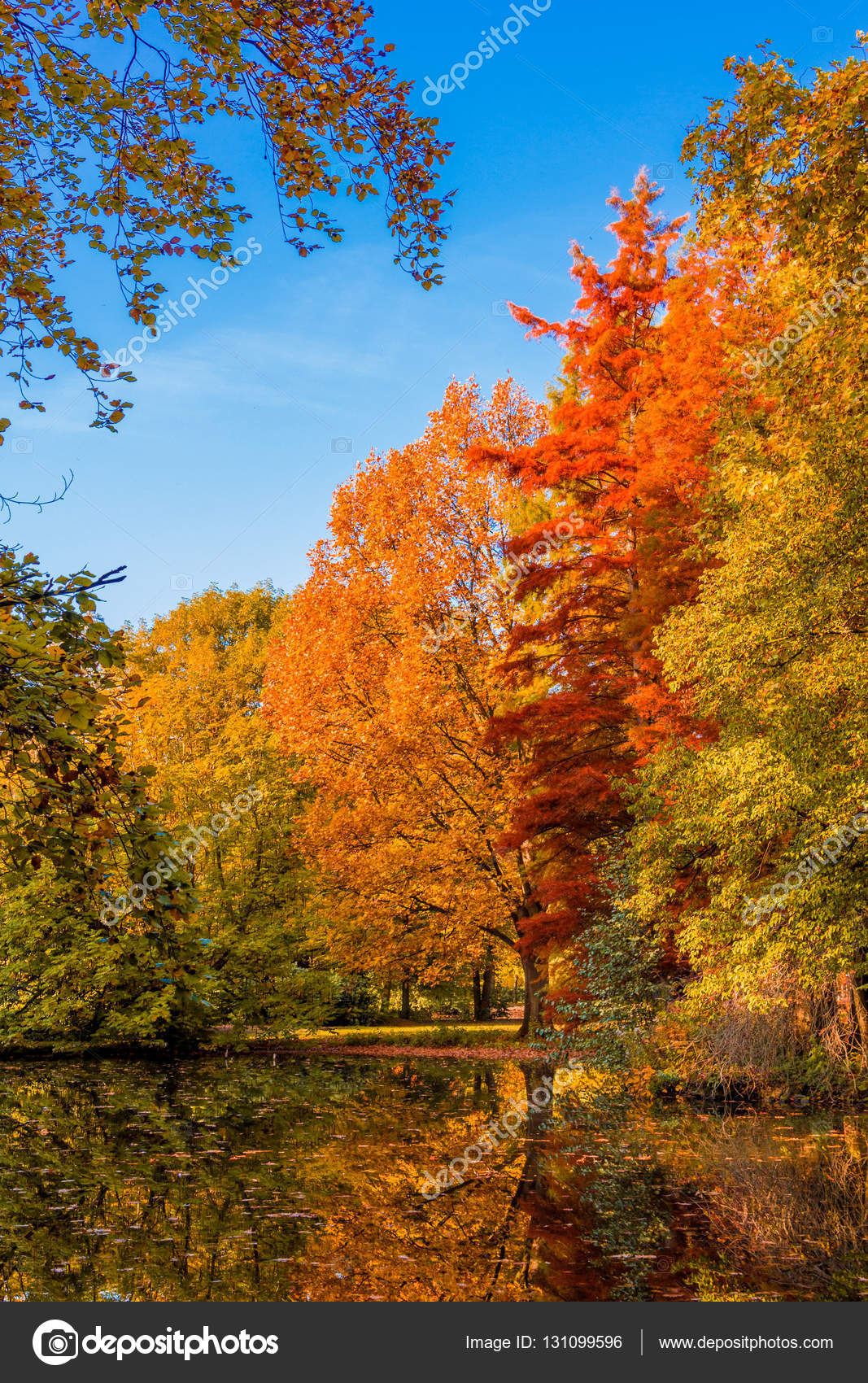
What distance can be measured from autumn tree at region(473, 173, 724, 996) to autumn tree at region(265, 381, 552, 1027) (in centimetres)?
132

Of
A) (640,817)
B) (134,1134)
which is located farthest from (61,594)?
(640,817)

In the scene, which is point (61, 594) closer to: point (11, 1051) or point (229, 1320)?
point (229, 1320)

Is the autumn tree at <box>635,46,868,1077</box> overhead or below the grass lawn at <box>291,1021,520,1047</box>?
overhead

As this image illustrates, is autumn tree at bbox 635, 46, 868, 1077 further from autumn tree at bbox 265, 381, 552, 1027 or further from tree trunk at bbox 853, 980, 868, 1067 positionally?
A: autumn tree at bbox 265, 381, 552, 1027

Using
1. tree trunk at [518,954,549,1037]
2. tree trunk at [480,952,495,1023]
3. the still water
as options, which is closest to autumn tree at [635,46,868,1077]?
the still water

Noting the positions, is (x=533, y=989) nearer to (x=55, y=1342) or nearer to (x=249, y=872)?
(x=249, y=872)

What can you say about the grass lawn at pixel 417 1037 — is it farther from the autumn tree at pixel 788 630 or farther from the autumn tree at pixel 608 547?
the autumn tree at pixel 788 630

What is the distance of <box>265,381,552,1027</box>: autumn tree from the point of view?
20656 millimetres

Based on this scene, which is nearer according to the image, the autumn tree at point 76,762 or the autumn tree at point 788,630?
the autumn tree at point 76,762

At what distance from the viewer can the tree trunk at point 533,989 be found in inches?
886

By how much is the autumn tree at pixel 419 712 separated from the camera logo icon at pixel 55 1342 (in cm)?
1499

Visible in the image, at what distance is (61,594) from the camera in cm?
392

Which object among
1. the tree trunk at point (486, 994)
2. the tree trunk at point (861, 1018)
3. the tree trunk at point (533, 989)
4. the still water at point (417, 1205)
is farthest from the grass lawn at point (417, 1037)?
the tree trunk at point (861, 1018)

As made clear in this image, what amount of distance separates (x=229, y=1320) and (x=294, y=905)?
57.4 ft
